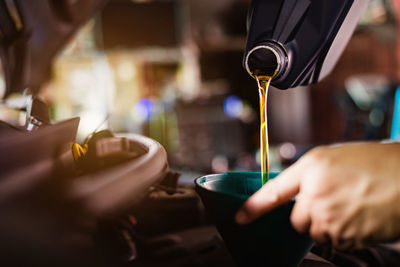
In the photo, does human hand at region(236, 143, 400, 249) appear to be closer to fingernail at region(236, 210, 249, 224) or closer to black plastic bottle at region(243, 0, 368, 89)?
fingernail at region(236, 210, 249, 224)

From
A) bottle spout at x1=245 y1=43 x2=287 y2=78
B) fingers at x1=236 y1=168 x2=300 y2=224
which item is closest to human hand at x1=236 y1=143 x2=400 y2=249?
fingers at x1=236 y1=168 x2=300 y2=224

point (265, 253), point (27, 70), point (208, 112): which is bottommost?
point (208, 112)

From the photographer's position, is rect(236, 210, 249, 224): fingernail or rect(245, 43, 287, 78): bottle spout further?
rect(245, 43, 287, 78): bottle spout

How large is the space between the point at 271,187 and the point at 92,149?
182 mm

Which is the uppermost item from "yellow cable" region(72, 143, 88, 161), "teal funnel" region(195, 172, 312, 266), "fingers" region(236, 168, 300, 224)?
"yellow cable" region(72, 143, 88, 161)

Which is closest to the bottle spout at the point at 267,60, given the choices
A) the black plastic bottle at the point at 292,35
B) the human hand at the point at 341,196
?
the black plastic bottle at the point at 292,35

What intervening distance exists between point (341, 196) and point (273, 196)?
5cm

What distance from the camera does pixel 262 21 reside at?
438 mm

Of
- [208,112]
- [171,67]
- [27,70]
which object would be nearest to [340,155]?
[27,70]

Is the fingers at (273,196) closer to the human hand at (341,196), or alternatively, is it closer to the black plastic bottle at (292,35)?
the human hand at (341,196)

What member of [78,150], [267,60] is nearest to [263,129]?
[267,60]

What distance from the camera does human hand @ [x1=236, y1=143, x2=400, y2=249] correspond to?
0.99 ft

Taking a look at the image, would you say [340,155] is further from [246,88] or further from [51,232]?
[246,88]

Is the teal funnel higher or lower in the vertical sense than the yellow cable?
lower
